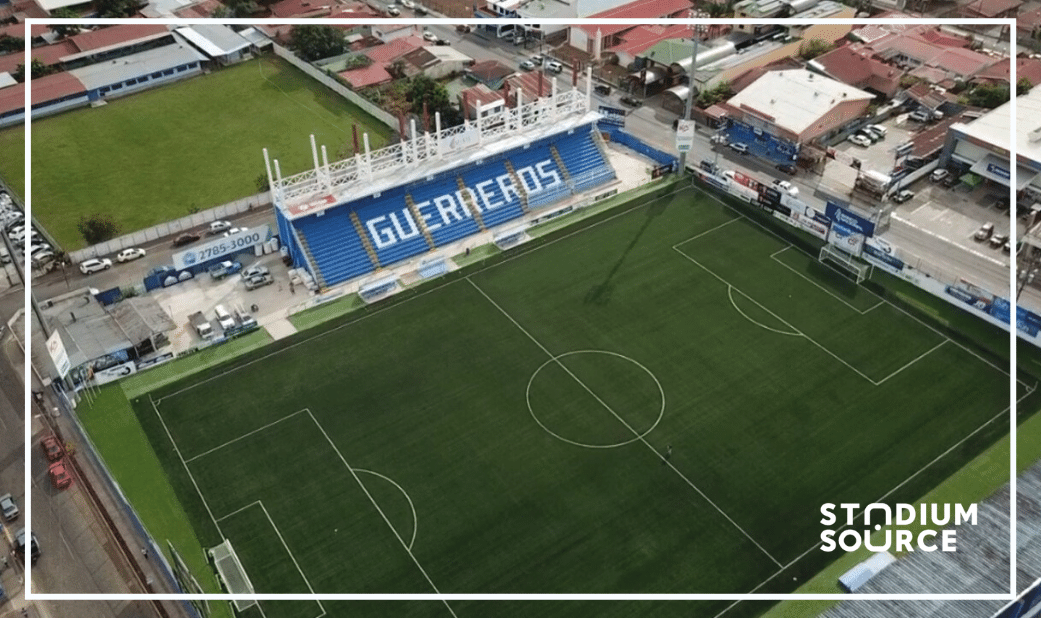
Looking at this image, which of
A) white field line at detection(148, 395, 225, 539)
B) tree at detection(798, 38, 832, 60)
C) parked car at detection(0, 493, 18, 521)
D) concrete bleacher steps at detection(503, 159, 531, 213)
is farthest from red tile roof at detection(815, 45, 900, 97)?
parked car at detection(0, 493, 18, 521)

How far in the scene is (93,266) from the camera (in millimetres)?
73500

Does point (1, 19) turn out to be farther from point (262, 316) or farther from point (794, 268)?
point (794, 268)

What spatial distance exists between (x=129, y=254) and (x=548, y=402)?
38.6 m

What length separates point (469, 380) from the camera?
61625 millimetres

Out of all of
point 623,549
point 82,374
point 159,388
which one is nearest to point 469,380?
point 623,549

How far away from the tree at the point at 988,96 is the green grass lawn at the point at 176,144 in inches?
2390

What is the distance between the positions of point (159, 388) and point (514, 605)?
2927cm

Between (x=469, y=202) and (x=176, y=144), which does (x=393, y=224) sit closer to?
(x=469, y=202)

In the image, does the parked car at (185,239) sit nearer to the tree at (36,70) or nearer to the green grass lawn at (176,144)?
the green grass lawn at (176,144)

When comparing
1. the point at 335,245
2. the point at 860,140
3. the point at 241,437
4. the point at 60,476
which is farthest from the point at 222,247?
the point at 860,140

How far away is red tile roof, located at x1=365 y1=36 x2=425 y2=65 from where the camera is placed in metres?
105

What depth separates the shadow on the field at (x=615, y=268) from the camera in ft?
226

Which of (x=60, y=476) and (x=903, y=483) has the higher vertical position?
(x=903, y=483)

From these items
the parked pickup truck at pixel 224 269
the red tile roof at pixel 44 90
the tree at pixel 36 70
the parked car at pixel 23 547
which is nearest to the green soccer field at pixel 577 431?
the parked car at pixel 23 547
